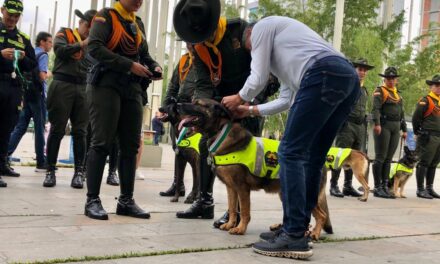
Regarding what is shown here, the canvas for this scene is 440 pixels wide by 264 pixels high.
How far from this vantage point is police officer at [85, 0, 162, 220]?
4730 millimetres

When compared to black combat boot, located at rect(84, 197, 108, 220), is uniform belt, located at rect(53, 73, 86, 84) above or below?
above

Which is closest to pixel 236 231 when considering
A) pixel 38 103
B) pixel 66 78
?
pixel 66 78

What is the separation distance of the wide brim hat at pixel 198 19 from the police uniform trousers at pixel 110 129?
0.80 metres

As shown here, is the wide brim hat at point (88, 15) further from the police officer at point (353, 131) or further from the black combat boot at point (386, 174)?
the black combat boot at point (386, 174)

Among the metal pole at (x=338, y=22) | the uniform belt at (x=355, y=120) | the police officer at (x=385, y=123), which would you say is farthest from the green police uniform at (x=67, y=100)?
the metal pole at (x=338, y=22)

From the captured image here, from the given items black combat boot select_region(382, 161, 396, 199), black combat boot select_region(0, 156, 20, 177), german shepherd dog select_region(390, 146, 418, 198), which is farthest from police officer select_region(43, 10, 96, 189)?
german shepherd dog select_region(390, 146, 418, 198)

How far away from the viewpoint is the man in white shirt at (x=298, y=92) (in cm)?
367

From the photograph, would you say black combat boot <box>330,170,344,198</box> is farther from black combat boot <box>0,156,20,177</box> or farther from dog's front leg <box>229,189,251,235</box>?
black combat boot <box>0,156,20,177</box>

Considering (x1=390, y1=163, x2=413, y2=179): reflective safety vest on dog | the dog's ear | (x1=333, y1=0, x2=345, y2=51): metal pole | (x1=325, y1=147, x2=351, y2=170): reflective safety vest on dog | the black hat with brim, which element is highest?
(x1=333, y1=0, x2=345, y2=51): metal pole

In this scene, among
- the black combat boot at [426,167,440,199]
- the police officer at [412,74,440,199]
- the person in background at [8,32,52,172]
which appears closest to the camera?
the person in background at [8,32,52,172]

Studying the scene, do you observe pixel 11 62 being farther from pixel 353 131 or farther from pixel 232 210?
→ pixel 353 131

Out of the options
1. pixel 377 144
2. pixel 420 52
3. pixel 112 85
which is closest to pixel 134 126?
pixel 112 85

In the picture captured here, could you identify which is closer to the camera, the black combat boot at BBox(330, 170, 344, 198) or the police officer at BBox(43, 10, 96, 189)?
the police officer at BBox(43, 10, 96, 189)

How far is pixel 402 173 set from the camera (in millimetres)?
9648
